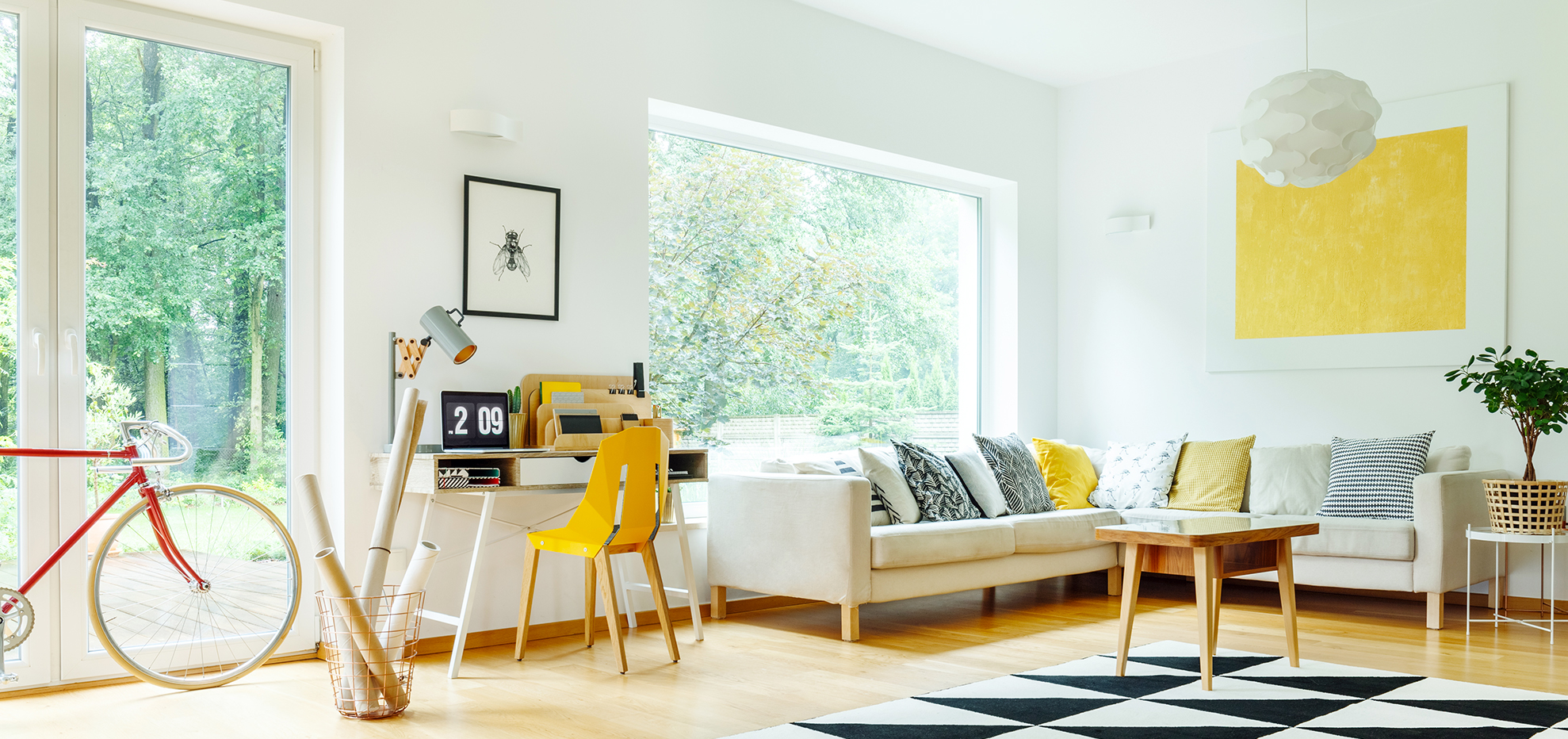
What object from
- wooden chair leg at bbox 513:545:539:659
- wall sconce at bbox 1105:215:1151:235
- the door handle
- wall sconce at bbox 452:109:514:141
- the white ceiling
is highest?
the white ceiling

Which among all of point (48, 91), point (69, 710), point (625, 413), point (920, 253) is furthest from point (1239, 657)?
point (48, 91)

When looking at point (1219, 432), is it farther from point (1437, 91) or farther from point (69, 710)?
point (69, 710)

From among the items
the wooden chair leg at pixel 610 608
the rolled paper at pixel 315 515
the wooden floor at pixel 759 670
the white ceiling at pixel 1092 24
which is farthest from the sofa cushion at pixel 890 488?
the rolled paper at pixel 315 515

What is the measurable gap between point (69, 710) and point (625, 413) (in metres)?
1.96

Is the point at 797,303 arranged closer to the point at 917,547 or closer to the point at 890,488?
the point at 890,488

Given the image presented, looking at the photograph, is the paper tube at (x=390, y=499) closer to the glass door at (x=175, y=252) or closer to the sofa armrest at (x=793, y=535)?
the glass door at (x=175, y=252)

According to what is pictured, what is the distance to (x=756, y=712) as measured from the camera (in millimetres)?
3279

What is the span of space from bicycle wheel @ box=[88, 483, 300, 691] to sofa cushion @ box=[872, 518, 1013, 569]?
6.81ft


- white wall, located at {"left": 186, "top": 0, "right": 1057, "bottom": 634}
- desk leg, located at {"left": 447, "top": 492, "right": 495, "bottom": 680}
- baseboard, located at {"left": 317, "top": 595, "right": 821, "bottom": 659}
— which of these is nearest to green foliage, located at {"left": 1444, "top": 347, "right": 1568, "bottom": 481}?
white wall, located at {"left": 186, "top": 0, "right": 1057, "bottom": 634}

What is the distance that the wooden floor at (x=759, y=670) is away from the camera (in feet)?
10.4

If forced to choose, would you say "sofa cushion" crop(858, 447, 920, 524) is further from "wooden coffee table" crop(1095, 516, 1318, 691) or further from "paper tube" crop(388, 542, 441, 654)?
"paper tube" crop(388, 542, 441, 654)

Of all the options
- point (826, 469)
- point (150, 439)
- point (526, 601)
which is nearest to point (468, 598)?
point (526, 601)

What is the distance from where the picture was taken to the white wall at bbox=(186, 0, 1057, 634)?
4.05 meters

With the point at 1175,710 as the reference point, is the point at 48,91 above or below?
above
